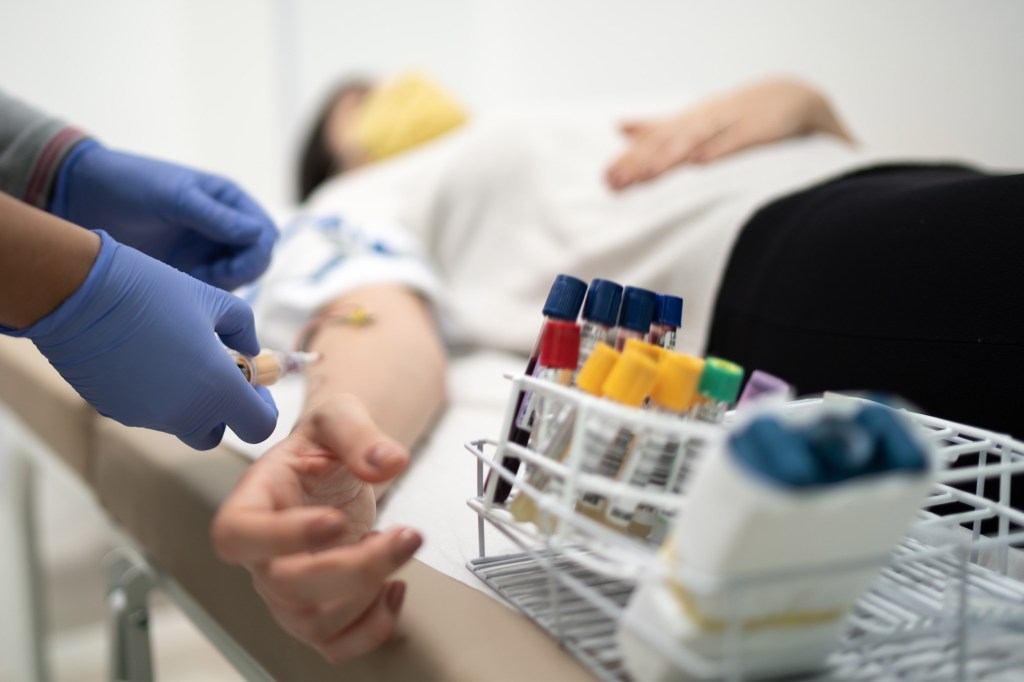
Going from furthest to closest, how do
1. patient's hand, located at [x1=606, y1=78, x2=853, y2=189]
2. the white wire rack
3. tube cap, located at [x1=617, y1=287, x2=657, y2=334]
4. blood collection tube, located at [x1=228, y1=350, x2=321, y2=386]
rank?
1. patient's hand, located at [x1=606, y1=78, x2=853, y2=189]
2. blood collection tube, located at [x1=228, y1=350, x2=321, y2=386]
3. tube cap, located at [x1=617, y1=287, x2=657, y2=334]
4. the white wire rack

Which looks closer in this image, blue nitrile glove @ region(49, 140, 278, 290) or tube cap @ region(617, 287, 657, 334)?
tube cap @ region(617, 287, 657, 334)

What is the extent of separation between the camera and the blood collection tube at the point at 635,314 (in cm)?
37

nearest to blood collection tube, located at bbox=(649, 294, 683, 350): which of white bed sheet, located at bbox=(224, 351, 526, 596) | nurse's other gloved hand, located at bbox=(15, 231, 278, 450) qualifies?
white bed sheet, located at bbox=(224, 351, 526, 596)

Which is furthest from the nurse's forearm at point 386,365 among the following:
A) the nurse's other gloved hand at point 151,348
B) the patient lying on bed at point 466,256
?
the nurse's other gloved hand at point 151,348

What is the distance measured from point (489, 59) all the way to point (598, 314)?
188 centimetres

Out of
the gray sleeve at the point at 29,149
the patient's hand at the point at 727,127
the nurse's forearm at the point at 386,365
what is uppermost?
the patient's hand at the point at 727,127

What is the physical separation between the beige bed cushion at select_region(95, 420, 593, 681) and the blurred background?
13 cm

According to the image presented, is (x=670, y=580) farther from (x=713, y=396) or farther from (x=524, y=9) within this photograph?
(x=524, y=9)

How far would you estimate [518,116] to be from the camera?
42.1 inches

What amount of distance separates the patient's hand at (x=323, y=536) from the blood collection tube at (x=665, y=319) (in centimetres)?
15

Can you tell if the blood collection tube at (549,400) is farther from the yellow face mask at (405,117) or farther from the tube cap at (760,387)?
the yellow face mask at (405,117)

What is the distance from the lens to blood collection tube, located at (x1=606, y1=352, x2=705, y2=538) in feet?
1.00

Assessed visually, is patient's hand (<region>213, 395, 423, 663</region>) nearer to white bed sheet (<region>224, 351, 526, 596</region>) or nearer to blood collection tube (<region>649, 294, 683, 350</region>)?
white bed sheet (<region>224, 351, 526, 596</region>)

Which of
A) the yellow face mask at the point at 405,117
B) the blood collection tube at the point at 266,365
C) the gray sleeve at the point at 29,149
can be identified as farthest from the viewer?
the yellow face mask at the point at 405,117
